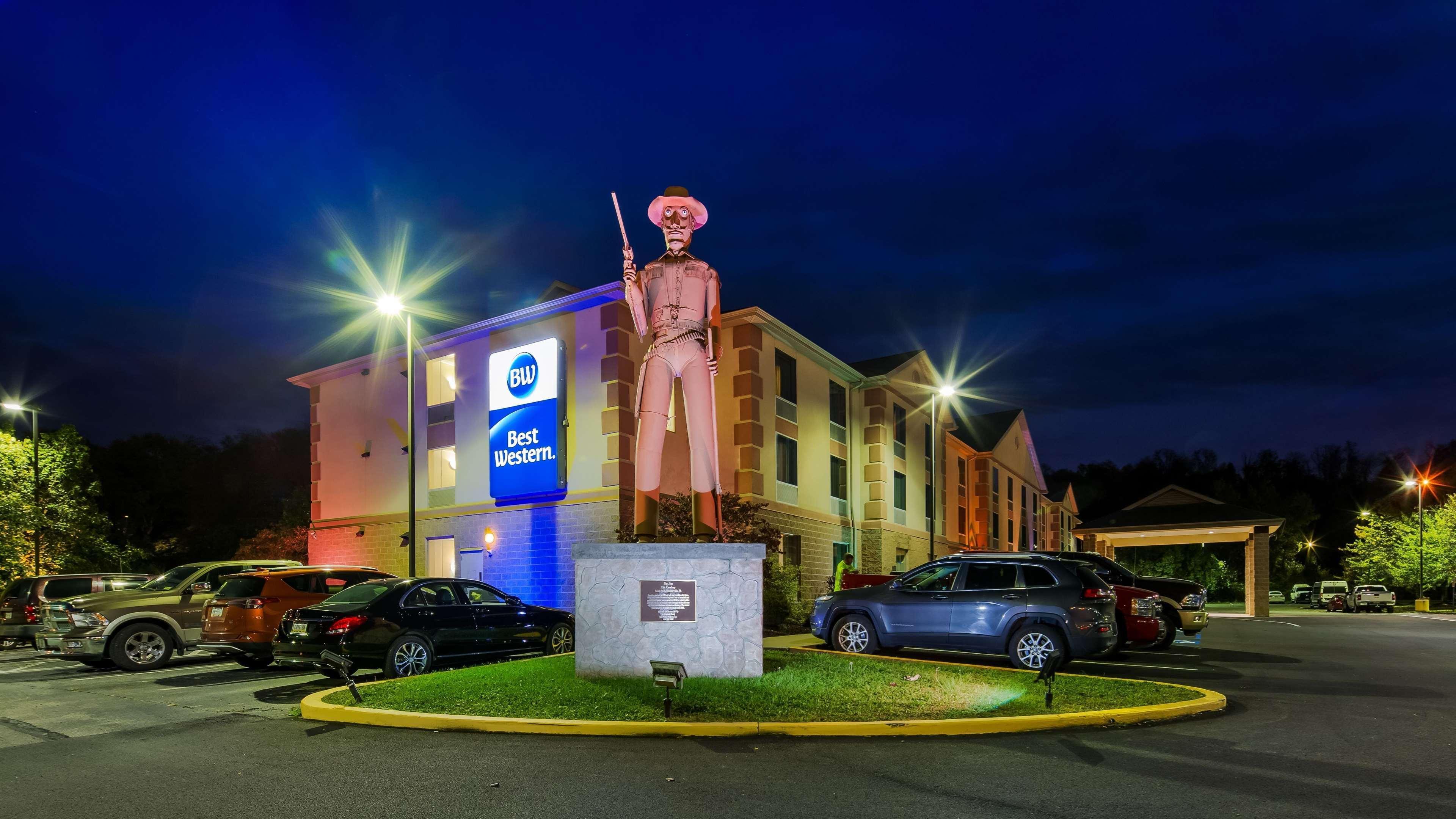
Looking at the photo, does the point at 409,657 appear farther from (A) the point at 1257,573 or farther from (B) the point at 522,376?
(A) the point at 1257,573

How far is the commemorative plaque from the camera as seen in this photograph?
436 inches

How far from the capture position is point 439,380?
28.3 m

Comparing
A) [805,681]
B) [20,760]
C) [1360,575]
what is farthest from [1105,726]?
[1360,575]

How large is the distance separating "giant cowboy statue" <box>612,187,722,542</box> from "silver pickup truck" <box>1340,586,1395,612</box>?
4587cm

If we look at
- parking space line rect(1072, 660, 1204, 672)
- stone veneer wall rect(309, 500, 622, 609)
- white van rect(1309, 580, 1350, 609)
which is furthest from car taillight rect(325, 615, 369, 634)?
white van rect(1309, 580, 1350, 609)

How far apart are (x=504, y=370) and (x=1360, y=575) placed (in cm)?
5707

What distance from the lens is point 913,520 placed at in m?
37.9

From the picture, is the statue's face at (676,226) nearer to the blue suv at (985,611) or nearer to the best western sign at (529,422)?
the blue suv at (985,611)

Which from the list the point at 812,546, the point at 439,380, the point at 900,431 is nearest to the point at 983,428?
the point at 900,431

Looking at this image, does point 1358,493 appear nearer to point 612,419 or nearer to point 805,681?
point 612,419

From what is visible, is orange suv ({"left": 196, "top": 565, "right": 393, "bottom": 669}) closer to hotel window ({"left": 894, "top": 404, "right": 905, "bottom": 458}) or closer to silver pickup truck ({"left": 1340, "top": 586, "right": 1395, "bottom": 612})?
hotel window ({"left": 894, "top": 404, "right": 905, "bottom": 458})

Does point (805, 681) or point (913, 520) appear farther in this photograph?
point (913, 520)

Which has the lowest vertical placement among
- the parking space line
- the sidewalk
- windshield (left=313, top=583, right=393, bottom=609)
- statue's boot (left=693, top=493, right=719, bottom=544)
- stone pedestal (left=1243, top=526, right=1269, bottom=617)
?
stone pedestal (left=1243, top=526, right=1269, bottom=617)

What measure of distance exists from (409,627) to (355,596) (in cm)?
104
